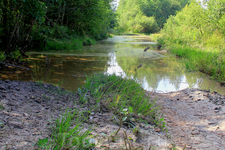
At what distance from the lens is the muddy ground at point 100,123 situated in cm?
164

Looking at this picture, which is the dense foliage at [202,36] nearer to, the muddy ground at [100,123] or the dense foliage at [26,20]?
the muddy ground at [100,123]

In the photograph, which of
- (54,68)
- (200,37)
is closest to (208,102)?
(54,68)

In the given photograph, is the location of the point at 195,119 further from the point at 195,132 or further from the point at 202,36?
the point at 202,36

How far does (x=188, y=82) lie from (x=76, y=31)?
34.9 feet

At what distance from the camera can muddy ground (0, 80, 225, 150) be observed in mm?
1635

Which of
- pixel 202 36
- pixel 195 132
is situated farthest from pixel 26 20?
pixel 202 36

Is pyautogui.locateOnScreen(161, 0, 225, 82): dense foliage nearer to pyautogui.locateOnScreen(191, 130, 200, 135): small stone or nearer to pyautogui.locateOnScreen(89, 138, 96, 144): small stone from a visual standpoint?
pyautogui.locateOnScreen(191, 130, 200, 135): small stone

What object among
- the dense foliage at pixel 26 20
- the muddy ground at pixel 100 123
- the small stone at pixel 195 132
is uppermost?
the dense foliage at pixel 26 20

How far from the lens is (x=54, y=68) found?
6.18 metres

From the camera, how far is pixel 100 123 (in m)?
2.13

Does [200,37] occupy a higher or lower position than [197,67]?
higher

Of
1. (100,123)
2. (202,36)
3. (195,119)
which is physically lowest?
(195,119)

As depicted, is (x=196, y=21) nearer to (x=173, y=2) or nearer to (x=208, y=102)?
(x=208, y=102)

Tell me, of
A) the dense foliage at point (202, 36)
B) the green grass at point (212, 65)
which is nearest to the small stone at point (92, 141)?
the green grass at point (212, 65)
